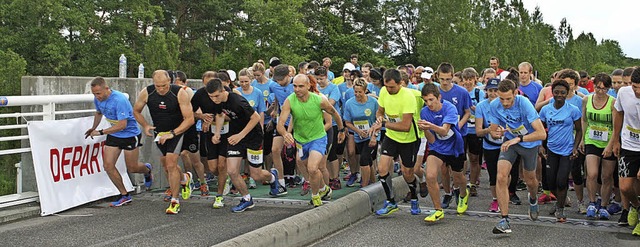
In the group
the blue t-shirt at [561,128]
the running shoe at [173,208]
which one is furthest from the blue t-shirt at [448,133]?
the running shoe at [173,208]

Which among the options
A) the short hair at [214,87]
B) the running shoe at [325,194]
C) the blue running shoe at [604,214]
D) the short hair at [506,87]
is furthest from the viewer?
the running shoe at [325,194]

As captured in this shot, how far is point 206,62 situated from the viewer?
52.7 m

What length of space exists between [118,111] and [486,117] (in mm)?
4844

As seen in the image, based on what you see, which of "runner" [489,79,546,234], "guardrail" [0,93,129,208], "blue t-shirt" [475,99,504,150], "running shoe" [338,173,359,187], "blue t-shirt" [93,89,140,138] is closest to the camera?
"runner" [489,79,546,234]

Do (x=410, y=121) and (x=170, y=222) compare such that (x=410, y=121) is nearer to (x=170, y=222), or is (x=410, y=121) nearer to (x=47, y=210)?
(x=170, y=222)

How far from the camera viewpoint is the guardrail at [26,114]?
8.99 metres

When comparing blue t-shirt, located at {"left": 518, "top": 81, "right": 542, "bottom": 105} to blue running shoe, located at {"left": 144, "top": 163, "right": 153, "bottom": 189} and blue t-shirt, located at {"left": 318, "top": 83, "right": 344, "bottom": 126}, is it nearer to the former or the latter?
blue t-shirt, located at {"left": 318, "top": 83, "right": 344, "bottom": 126}

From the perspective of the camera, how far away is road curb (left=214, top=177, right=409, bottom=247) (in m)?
7.19

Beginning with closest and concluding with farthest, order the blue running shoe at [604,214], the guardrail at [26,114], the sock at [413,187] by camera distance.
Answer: the guardrail at [26,114] < the blue running shoe at [604,214] < the sock at [413,187]

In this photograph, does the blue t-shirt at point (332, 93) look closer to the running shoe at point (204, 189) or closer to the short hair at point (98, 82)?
the running shoe at point (204, 189)

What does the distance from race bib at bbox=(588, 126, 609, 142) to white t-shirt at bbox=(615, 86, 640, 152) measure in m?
0.75

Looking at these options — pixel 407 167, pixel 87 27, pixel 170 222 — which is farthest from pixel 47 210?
pixel 87 27

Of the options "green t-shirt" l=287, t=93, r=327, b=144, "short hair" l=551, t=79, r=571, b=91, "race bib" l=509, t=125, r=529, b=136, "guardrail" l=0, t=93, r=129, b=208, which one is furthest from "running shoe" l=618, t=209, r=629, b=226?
"guardrail" l=0, t=93, r=129, b=208

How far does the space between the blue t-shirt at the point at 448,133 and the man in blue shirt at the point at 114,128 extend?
397cm
